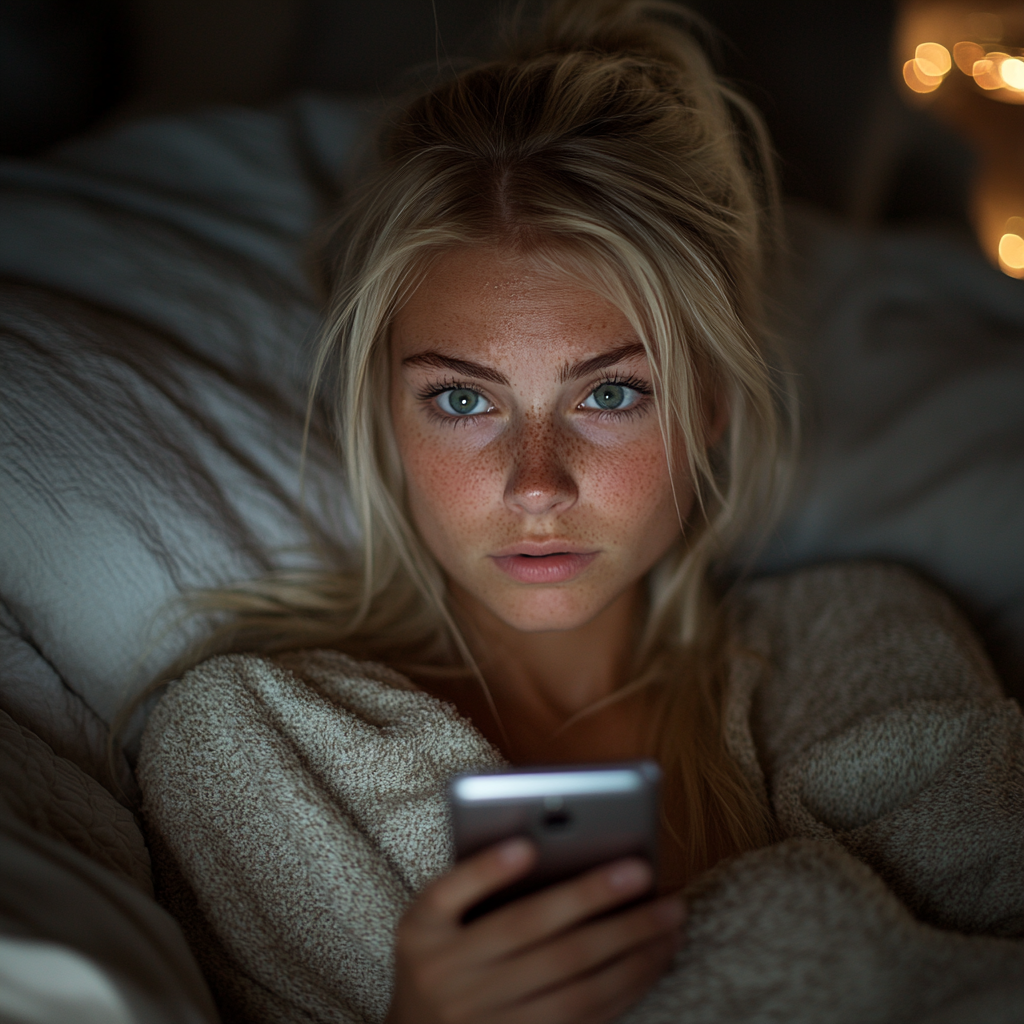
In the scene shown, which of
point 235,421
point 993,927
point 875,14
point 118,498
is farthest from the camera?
point 875,14

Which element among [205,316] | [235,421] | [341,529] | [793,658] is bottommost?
[793,658]

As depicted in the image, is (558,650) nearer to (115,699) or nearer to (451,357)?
→ (451,357)

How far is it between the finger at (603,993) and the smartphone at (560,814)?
0.06 m

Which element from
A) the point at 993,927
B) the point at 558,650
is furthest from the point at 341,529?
the point at 993,927

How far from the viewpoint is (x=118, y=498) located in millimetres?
886

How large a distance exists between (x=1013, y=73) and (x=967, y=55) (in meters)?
0.18

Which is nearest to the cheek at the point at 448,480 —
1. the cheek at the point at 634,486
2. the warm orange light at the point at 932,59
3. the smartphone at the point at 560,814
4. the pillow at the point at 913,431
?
the cheek at the point at 634,486

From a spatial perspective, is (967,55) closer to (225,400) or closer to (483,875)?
(225,400)

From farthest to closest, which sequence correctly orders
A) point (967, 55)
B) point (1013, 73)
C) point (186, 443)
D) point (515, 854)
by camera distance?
point (967, 55), point (1013, 73), point (186, 443), point (515, 854)

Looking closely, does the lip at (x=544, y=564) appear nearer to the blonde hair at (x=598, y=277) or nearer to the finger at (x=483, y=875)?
the blonde hair at (x=598, y=277)

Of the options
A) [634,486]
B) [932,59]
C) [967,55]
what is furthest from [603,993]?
[932,59]

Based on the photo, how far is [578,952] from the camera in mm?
567

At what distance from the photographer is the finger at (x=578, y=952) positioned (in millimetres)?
561

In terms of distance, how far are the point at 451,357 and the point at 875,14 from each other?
1.65 m
